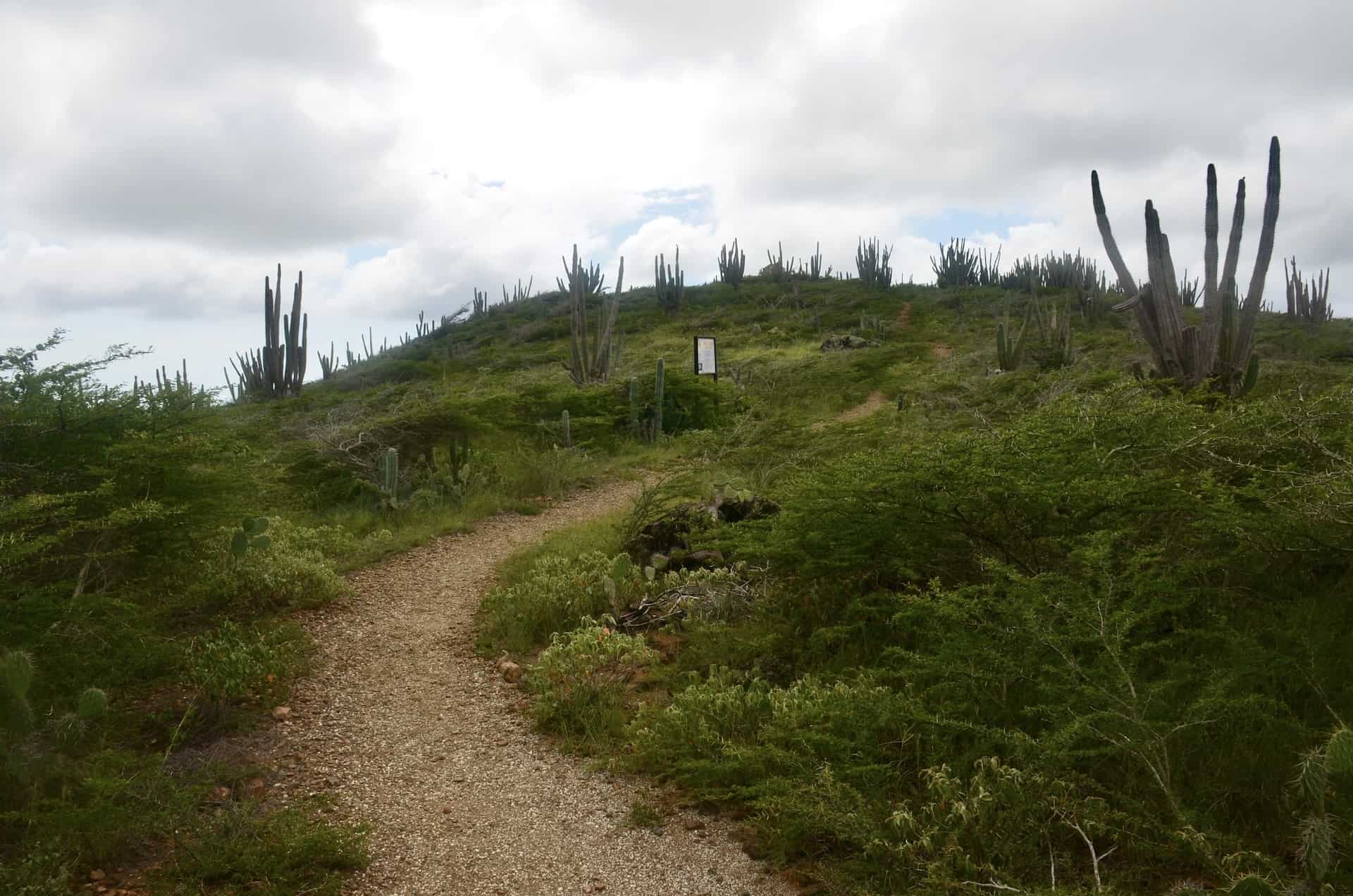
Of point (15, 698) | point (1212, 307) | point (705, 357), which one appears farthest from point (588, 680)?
point (705, 357)

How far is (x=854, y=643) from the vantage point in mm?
4840

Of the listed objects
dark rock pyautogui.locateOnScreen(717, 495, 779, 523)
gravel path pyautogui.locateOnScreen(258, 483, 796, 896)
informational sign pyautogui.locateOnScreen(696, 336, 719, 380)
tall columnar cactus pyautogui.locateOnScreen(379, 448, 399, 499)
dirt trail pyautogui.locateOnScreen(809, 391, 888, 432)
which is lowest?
gravel path pyautogui.locateOnScreen(258, 483, 796, 896)

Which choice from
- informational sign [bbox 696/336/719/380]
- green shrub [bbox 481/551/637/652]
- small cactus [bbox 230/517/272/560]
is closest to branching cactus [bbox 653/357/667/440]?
informational sign [bbox 696/336/719/380]

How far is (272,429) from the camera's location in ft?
39.1

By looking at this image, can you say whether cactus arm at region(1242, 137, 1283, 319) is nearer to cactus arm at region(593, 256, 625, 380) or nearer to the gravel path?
the gravel path

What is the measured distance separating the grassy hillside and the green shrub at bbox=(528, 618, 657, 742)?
0.08ft

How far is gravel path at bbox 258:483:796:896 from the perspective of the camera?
3.38 meters

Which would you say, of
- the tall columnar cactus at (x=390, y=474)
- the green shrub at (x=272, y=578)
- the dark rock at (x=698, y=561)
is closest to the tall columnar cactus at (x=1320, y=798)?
the dark rock at (x=698, y=561)

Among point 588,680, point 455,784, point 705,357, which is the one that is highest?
point 705,357

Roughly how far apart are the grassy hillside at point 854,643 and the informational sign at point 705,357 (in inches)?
354

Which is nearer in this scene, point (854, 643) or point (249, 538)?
point (854, 643)

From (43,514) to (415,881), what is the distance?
278cm

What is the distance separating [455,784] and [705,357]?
13.4m

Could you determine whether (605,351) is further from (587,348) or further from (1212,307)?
(1212,307)
